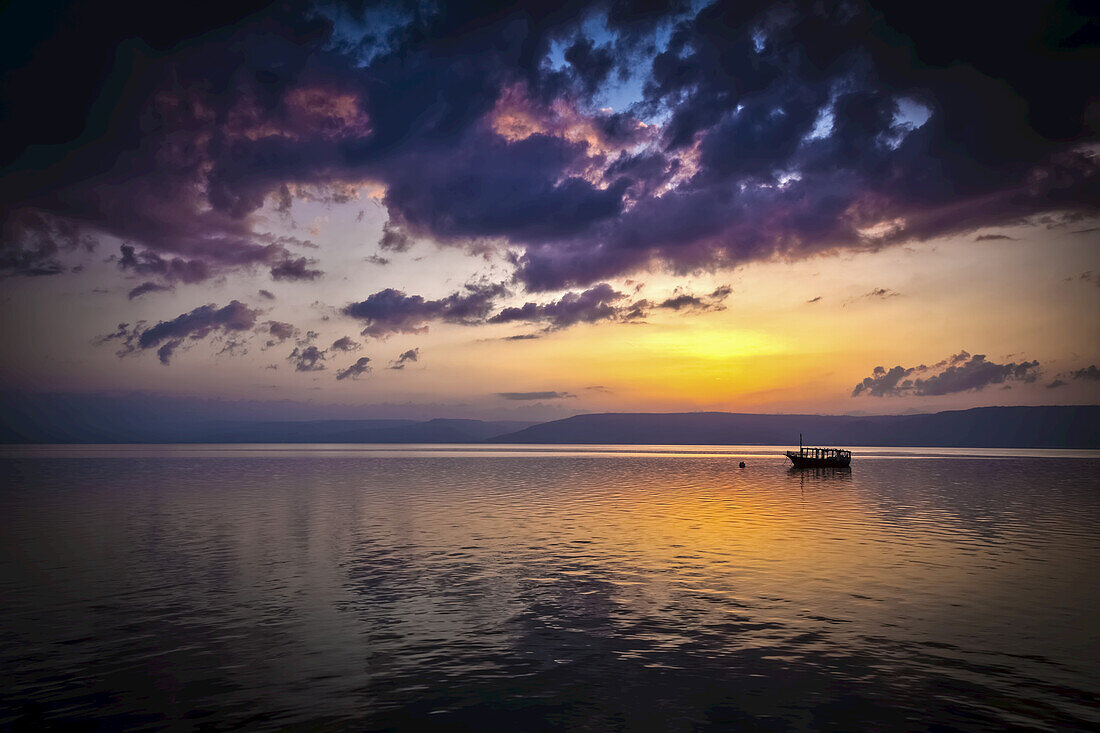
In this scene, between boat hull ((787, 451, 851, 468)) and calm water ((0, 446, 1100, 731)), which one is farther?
boat hull ((787, 451, 851, 468))

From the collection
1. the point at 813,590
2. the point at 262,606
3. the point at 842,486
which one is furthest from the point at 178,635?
the point at 842,486

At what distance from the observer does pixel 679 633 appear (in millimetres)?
26625

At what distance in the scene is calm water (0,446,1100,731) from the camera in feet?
63.1

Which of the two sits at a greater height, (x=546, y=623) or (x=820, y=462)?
(x=546, y=623)

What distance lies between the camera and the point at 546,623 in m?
28.2

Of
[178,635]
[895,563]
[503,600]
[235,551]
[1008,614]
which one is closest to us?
[178,635]

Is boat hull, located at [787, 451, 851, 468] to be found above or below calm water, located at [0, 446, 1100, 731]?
below

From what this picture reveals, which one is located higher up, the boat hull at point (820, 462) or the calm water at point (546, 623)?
the calm water at point (546, 623)

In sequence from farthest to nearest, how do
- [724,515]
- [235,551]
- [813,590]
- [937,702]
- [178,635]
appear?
[724,515] < [235,551] < [813,590] < [178,635] < [937,702]

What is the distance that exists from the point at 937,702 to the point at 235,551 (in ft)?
136

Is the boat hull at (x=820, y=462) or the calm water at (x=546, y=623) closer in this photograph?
the calm water at (x=546, y=623)

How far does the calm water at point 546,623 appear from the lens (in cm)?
1923

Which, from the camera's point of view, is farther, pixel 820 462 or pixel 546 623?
pixel 820 462

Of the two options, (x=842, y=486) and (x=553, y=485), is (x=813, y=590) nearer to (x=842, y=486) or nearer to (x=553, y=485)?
(x=553, y=485)
